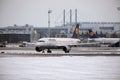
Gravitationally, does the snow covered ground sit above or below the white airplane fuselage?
below

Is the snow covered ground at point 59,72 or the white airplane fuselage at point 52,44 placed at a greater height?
the white airplane fuselage at point 52,44

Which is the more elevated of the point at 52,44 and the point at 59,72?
the point at 52,44

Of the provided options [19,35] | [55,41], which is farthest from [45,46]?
[19,35]

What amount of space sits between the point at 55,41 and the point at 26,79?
138ft

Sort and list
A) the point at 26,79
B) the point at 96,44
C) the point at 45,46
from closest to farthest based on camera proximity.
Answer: the point at 26,79 < the point at 45,46 < the point at 96,44

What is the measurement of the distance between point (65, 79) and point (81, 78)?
112 centimetres

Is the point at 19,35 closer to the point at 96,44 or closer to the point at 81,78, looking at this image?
the point at 96,44

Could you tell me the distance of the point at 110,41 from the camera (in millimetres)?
103062

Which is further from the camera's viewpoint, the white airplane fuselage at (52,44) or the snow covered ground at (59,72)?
the white airplane fuselage at (52,44)

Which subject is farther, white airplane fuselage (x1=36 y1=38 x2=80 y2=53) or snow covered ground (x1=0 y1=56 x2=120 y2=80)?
white airplane fuselage (x1=36 y1=38 x2=80 y2=53)

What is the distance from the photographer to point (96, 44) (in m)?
102

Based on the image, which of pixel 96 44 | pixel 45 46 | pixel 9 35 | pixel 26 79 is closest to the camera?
pixel 26 79

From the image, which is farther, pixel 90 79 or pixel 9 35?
pixel 9 35

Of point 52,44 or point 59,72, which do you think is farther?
point 52,44
